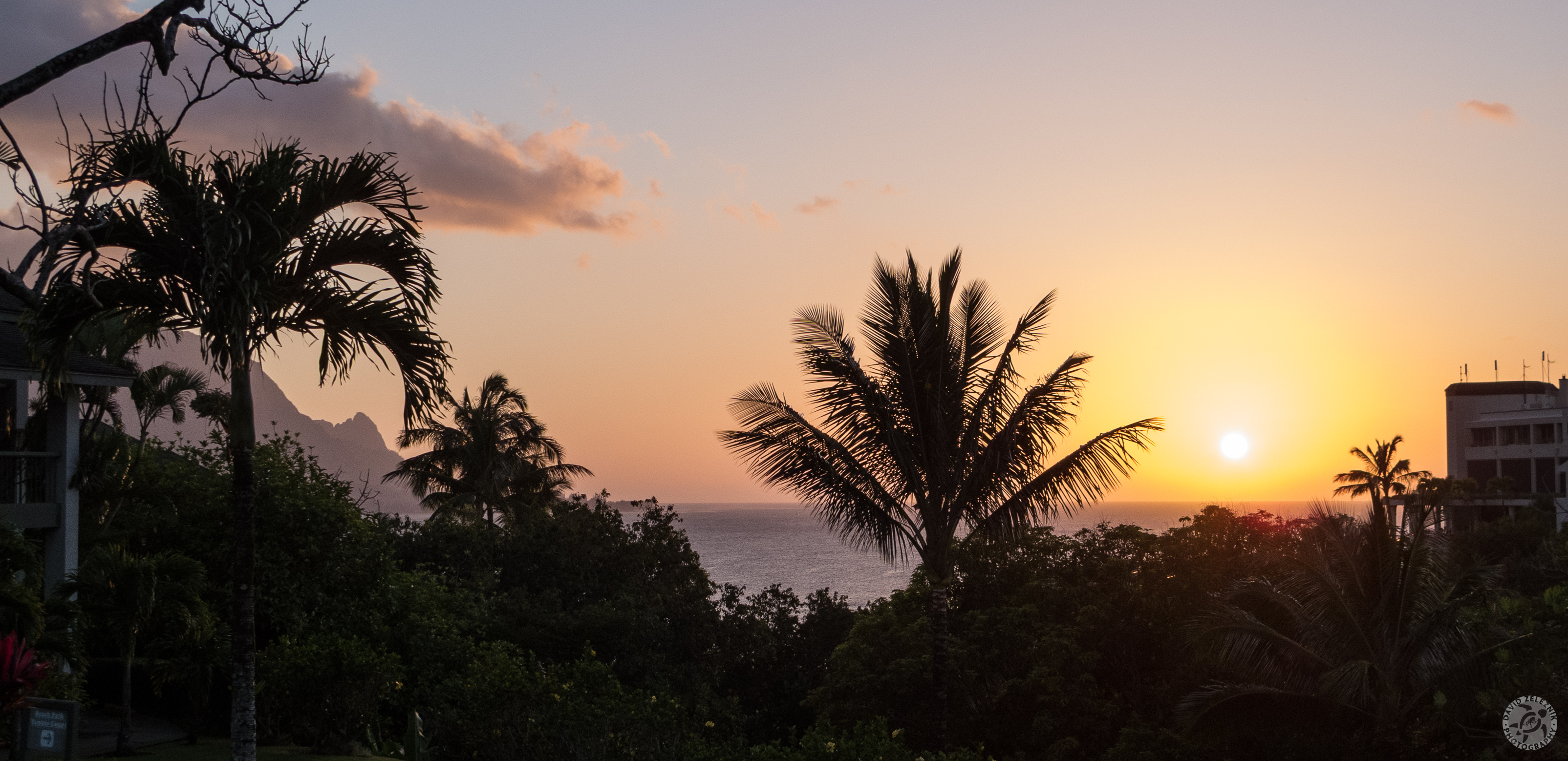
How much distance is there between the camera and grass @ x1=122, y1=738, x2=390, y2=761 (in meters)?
13.0

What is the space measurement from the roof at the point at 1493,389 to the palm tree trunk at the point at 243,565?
83.0 m

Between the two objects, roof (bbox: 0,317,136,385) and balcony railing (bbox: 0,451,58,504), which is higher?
roof (bbox: 0,317,136,385)

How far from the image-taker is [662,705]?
11383 millimetres

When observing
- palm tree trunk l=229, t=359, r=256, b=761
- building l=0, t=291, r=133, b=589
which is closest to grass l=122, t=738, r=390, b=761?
building l=0, t=291, r=133, b=589

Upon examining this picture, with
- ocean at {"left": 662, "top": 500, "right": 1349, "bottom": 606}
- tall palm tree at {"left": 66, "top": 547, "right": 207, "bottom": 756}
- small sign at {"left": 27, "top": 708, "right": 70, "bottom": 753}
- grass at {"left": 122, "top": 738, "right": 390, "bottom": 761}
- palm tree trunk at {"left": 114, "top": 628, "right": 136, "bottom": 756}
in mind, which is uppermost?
tall palm tree at {"left": 66, "top": 547, "right": 207, "bottom": 756}

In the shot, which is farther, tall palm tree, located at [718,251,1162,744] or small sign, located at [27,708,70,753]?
tall palm tree, located at [718,251,1162,744]

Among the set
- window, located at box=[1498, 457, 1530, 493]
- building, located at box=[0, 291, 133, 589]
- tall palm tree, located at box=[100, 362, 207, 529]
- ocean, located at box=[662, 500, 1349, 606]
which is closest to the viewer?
building, located at box=[0, 291, 133, 589]

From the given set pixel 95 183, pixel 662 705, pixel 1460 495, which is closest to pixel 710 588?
pixel 662 705

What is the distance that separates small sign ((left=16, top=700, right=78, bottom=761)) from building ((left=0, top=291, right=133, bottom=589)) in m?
8.95

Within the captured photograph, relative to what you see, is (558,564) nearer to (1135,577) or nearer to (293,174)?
(1135,577)

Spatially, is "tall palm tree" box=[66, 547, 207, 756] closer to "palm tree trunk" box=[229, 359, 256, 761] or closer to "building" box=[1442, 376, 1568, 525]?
"palm tree trunk" box=[229, 359, 256, 761]

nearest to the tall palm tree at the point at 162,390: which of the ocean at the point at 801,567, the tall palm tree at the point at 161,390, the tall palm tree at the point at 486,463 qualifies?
the tall palm tree at the point at 161,390

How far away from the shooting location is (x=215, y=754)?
543 inches

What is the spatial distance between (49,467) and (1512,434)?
80327 millimetres
